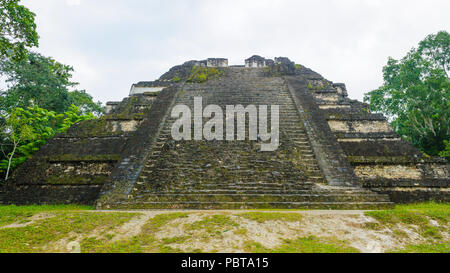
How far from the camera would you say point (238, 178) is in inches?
252

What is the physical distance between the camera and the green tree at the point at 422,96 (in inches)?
453

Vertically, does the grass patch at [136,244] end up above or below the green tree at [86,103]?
below

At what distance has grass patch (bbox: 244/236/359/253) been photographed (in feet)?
10.3

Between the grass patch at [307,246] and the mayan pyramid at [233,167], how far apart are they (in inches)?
78.6

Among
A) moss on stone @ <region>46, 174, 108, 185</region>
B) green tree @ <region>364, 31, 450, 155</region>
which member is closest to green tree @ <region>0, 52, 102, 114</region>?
moss on stone @ <region>46, 174, 108, 185</region>

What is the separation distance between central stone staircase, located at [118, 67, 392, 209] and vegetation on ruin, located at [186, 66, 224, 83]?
151 inches

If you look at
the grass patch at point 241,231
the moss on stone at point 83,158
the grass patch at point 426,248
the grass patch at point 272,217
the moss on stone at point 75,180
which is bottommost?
the grass patch at point 426,248

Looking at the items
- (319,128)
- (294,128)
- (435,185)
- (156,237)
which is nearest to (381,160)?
(435,185)

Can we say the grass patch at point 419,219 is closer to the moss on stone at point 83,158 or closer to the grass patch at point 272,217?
the grass patch at point 272,217

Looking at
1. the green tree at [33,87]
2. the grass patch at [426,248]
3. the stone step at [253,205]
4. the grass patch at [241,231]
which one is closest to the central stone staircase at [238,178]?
the stone step at [253,205]

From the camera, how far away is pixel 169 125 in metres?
8.86

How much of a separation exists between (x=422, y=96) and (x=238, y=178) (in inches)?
458

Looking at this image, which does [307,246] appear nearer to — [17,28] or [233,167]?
[233,167]

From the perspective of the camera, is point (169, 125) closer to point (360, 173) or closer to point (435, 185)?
point (360, 173)
